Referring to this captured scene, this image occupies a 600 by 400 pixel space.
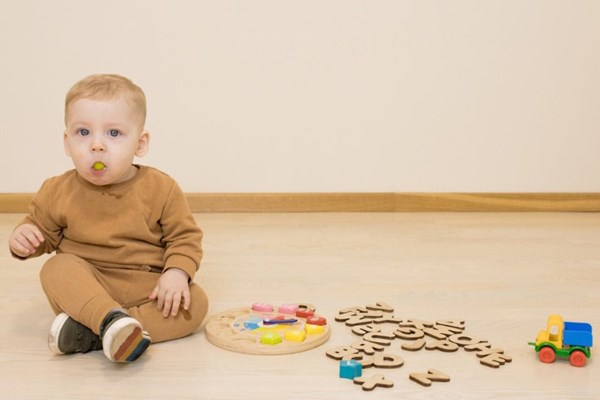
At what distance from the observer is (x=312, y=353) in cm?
116

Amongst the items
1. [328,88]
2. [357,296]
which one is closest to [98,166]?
[357,296]

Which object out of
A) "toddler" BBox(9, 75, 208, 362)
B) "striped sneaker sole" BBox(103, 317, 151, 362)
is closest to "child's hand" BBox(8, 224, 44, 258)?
"toddler" BBox(9, 75, 208, 362)

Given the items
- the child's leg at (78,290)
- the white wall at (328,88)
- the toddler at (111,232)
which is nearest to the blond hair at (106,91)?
the toddler at (111,232)

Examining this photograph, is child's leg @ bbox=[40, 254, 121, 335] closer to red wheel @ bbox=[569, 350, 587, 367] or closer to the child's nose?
the child's nose

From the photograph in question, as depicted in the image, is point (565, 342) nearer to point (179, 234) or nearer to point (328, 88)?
point (179, 234)

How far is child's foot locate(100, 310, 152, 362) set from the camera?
1.05 meters

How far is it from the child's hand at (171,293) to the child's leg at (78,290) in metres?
0.07

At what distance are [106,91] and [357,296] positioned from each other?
1.94 feet

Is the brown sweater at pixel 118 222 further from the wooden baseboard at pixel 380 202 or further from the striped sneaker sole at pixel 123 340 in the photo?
the wooden baseboard at pixel 380 202

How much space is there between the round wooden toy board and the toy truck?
12.5 inches

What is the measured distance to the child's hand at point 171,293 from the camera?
1.19m

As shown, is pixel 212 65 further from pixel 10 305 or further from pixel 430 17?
pixel 10 305

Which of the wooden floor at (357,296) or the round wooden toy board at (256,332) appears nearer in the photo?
the wooden floor at (357,296)

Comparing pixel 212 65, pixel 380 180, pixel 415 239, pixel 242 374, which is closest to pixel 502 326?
pixel 242 374
